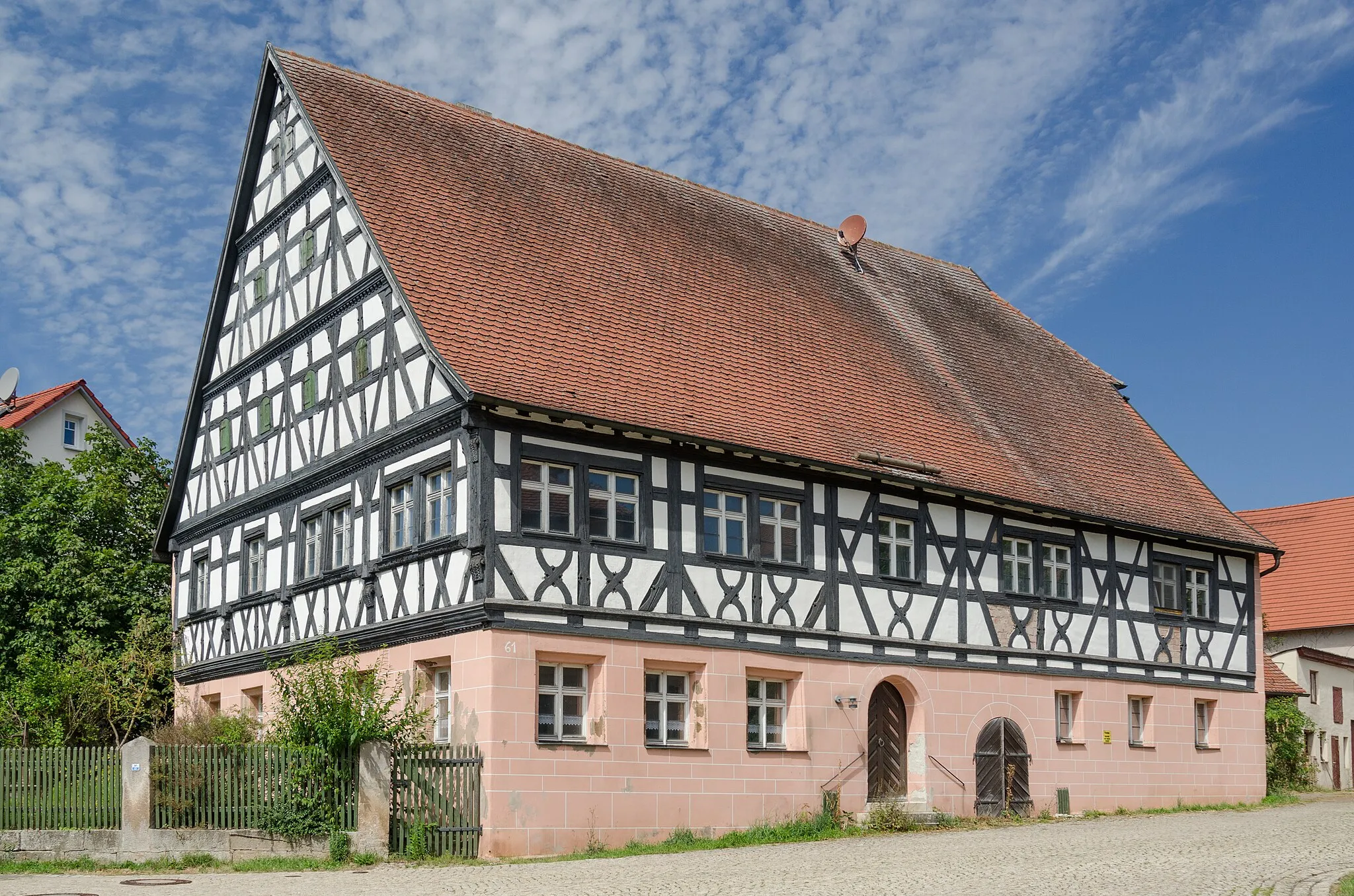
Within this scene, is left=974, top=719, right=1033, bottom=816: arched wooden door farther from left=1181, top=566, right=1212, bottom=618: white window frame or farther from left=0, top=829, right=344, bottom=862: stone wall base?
left=0, top=829, right=344, bottom=862: stone wall base

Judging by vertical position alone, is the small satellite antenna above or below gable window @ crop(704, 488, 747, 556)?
above

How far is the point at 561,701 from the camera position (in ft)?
65.1

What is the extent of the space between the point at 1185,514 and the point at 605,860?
53.7 feet

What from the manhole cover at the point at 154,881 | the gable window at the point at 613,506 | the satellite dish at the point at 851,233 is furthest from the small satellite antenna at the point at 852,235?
the manhole cover at the point at 154,881

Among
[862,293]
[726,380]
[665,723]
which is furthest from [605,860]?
[862,293]

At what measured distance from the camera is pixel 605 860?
18109 millimetres

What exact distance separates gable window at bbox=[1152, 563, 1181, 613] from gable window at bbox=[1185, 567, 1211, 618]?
→ 0.98 ft

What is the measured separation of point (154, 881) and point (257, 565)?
30.7ft

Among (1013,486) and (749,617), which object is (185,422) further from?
(1013,486)

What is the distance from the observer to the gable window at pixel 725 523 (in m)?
21.8

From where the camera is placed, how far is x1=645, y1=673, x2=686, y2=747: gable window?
20.8m

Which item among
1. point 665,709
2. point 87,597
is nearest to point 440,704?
point 665,709

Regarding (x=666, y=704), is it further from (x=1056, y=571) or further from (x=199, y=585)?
(x=199, y=585)

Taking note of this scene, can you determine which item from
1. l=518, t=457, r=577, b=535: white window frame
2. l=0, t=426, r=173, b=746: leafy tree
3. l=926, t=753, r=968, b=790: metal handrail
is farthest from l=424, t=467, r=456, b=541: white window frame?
l=0, t=426, r=173, b=746: leafy tree
